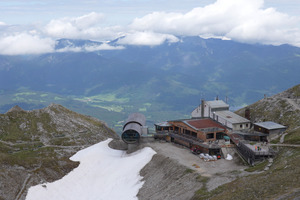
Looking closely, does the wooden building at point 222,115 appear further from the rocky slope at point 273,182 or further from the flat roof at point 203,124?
the rocky slope at point 273,182

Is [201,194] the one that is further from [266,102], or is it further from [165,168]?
[266,102]

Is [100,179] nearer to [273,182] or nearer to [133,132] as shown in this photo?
[133,132]

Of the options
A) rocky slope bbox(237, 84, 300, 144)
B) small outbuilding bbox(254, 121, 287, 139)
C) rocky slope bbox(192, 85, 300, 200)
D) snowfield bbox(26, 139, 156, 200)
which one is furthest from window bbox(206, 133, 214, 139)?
rocky slope bbox(237, 84, 300, 144)

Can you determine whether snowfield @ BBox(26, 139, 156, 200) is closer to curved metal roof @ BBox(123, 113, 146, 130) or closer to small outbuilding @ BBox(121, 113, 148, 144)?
small outbuilding @ BBox(121, 113, 148, 144)

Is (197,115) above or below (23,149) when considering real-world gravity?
above

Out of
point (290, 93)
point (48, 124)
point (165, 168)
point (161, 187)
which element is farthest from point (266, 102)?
point (48, 124)

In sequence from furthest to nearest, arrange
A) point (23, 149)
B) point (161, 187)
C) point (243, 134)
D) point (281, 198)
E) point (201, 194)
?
point (23, 149) < point (243, 134) < point (161, 187) < point (201, 194) < point (281, 198)

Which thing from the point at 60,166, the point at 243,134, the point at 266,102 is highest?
the point at 266,102
